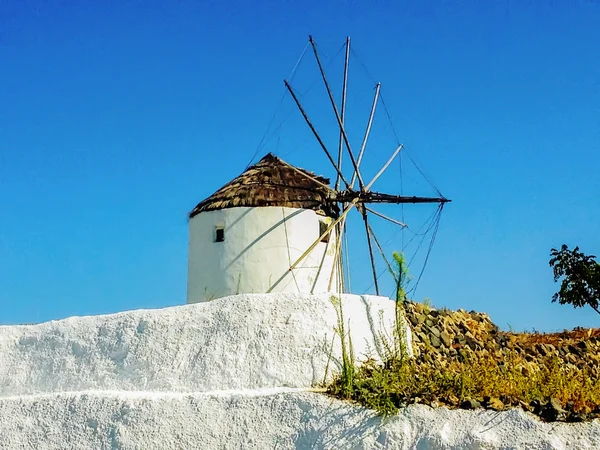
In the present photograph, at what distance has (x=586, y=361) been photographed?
1409 centimetres

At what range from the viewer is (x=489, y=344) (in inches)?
528

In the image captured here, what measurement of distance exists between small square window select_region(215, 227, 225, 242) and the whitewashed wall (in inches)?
3.0

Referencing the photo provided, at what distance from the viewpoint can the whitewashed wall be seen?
15.4 metres

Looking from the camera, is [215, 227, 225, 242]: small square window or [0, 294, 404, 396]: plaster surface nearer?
[0, 294, 404, 396]: plaster surface

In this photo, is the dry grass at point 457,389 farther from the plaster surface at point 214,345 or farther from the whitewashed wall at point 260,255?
the whitewashed wall at point 260,255

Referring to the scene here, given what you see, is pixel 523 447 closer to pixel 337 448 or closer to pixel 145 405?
pixel 337 448

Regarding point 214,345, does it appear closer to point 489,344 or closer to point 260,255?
point 260,255

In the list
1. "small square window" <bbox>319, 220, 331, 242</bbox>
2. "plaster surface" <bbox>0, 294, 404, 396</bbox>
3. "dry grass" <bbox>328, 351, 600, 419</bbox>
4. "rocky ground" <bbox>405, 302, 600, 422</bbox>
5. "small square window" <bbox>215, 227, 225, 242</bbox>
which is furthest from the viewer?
"small square window" <bbox>319, 220, 331, 242</bbox>

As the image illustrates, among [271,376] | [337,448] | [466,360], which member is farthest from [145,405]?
[466,360]

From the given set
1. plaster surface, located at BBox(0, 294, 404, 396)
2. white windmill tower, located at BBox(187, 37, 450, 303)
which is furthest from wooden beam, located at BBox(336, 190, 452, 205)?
plaster surface, located at BBox(0, 294, 404, 396)

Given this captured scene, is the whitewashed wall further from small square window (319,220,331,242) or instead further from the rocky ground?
the rocky ground

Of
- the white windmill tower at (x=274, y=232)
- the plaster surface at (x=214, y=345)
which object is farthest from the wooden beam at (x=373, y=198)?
the plaster surface at (x=214, y=345)

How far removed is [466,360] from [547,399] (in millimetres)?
2649

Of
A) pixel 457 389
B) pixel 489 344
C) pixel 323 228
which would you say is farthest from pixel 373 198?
pixel 457 389
